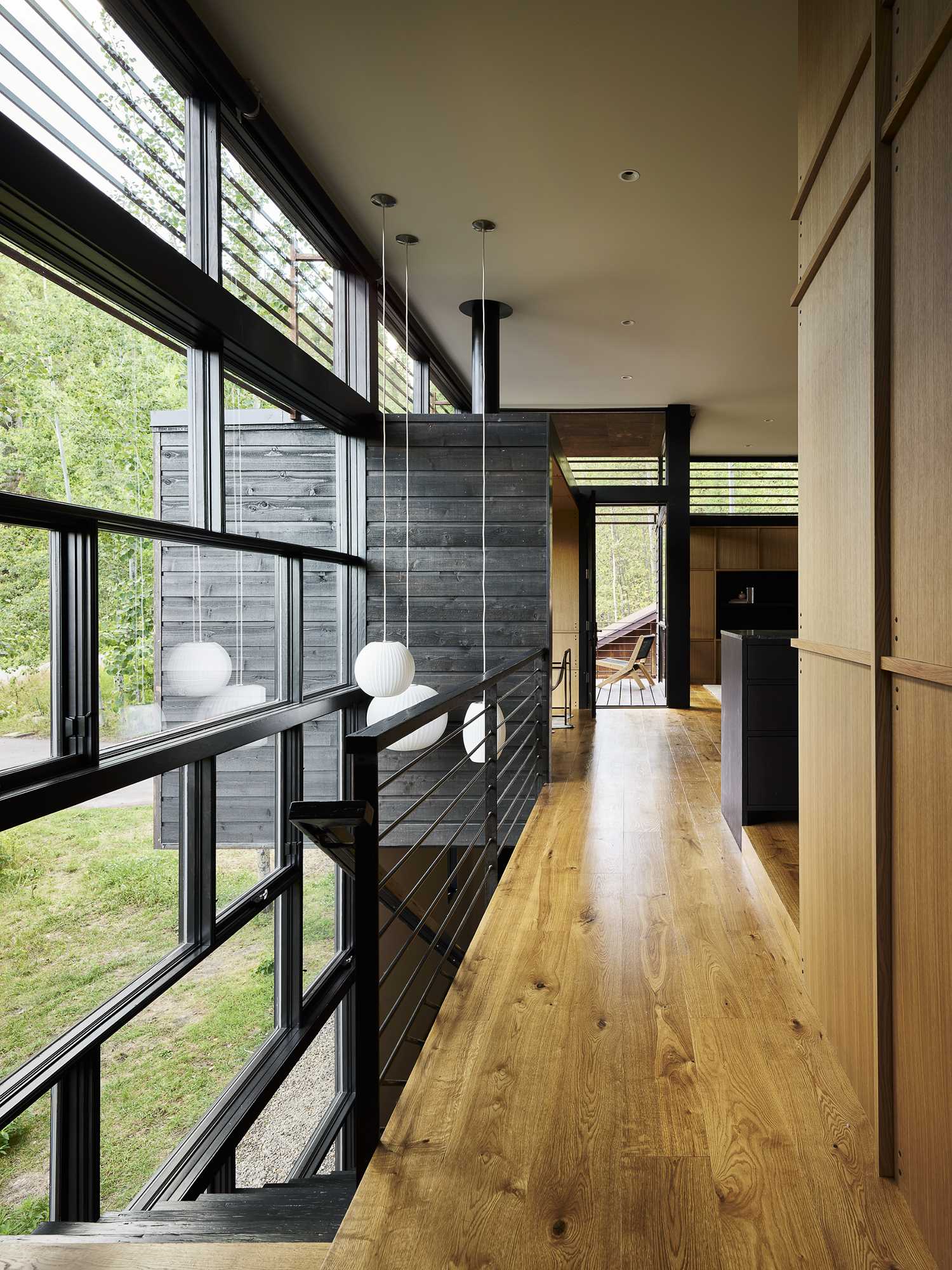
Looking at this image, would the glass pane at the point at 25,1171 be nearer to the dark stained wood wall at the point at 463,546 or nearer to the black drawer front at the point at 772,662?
the black drawer front at the point at 772,662

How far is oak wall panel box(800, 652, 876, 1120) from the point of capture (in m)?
1.77

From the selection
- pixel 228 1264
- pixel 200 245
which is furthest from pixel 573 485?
pixel 228 1264

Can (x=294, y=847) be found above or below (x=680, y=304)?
below

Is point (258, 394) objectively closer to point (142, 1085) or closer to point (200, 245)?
point (200, 245)

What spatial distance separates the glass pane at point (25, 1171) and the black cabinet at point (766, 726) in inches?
108

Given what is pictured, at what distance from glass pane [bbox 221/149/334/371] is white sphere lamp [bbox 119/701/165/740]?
1.75 metres

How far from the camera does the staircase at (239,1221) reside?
1718 millimetres

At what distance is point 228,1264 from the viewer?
4.75 ft

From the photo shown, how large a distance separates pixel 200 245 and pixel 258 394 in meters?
0.84

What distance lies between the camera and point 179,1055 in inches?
122

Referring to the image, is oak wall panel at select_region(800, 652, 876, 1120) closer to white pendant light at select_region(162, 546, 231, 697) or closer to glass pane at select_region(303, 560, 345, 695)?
white pendant light at select_region(162, 546, 231, 697)

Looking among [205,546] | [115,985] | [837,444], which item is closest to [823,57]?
[837,444]

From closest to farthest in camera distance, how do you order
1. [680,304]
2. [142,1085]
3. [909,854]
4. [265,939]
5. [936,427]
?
1. [936,427]
2. [909,854]
3. [142,1085]
4. [265,939]
5. [680,304]

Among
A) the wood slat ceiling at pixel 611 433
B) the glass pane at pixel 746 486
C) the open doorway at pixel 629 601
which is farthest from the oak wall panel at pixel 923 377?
the glass pane at pixel 746 486
